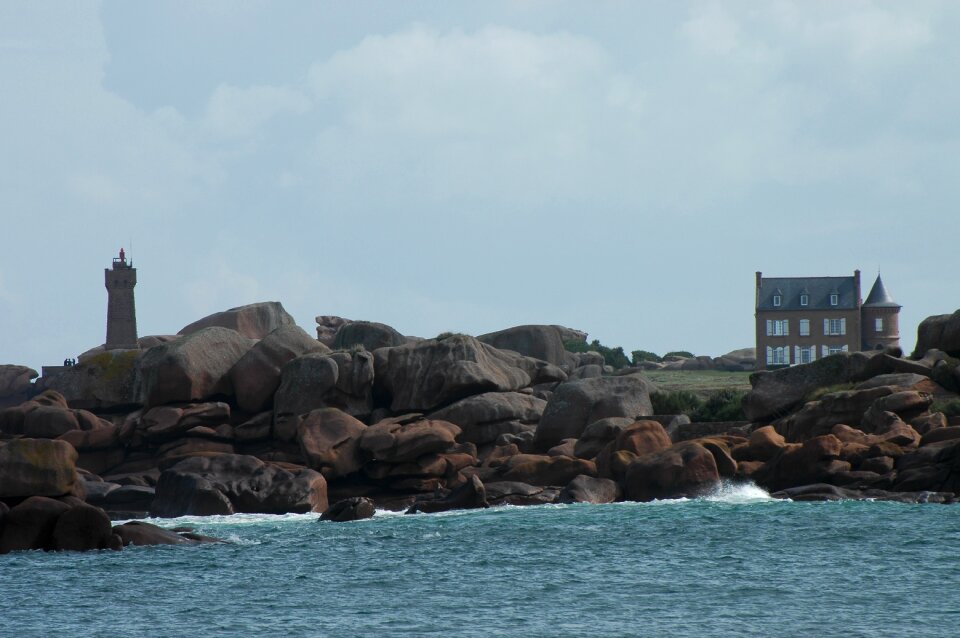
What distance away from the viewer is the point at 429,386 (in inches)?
2121

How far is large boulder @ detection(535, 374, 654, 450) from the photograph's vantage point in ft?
168

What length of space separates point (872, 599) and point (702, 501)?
17.7 metres

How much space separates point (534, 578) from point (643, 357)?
282 feet

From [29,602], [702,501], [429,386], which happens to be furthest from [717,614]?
[429,386]

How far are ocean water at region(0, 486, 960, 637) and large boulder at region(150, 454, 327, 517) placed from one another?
9.37ft

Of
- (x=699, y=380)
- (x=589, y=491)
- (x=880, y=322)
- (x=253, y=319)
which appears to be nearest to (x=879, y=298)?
(x=880, y=322)

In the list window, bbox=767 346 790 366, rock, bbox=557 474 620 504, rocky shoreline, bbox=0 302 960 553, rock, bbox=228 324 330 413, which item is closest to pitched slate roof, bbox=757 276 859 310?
window, bbox=767 346 790 366

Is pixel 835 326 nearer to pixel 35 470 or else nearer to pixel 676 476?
pixel 676 476

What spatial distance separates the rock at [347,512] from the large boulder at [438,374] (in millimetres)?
11337

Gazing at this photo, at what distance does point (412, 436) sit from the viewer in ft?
154

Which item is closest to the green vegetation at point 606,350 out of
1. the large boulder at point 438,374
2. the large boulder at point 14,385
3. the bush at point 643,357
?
the bush at point 643,357

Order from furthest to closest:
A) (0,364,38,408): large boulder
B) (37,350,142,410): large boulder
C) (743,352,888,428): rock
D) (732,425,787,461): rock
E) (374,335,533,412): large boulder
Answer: (0,364,38,408): large boulder
(37,350,142,410): large boulder
(374,335,533,412): large boulder
(743,352,888,428): rock
(732,425,787,461): rock

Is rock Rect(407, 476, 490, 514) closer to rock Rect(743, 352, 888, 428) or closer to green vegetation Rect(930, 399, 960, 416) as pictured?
rock Rect(743, 352, 888, 428)

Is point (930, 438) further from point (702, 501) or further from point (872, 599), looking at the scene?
point (872, 599)
